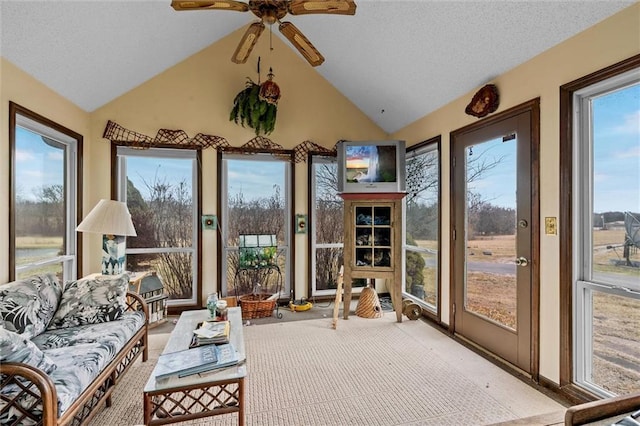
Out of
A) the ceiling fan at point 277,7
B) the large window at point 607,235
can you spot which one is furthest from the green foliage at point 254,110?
the large window at point 607,235

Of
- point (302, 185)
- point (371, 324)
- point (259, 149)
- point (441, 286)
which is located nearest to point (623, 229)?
point (441, 286)

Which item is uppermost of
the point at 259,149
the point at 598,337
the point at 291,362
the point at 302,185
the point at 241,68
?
the point at 241,68

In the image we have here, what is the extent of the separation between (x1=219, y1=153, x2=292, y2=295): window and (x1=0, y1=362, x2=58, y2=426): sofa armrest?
2.86 meters

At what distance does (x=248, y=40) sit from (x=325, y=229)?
2.76m

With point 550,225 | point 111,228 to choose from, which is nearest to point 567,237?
point 550,225

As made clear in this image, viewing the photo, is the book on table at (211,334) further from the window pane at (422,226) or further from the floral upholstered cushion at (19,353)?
the window pane at (422,226)

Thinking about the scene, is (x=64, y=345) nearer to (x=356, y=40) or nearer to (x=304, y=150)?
(x=304, y=150)

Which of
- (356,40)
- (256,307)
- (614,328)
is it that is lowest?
(256,307)

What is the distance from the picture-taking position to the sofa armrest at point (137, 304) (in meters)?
2.76

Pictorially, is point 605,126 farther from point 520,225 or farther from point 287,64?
point 287,64

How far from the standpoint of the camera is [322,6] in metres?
2.05

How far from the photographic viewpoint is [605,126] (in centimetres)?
209

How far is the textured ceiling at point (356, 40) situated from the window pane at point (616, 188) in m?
0.59

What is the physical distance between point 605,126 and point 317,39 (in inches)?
117
